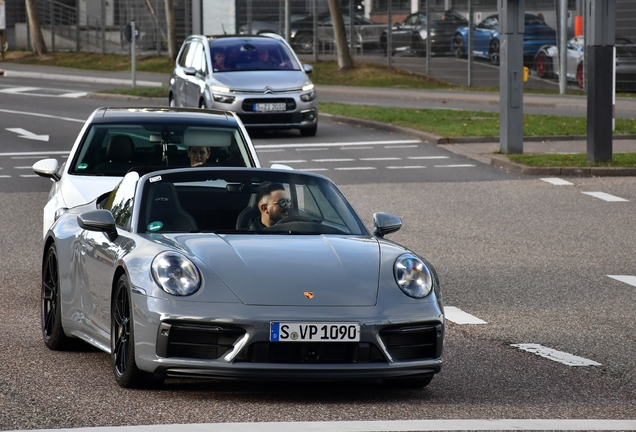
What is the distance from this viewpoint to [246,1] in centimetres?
5175

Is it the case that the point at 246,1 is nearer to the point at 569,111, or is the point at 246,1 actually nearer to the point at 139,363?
the point at 569,111

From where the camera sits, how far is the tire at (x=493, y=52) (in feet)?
139

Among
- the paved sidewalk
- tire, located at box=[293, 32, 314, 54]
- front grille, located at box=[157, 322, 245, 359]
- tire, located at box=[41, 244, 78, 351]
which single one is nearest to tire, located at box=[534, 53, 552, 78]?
the paved sidewalk

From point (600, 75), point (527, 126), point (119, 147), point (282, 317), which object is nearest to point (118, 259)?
point (282, 317)

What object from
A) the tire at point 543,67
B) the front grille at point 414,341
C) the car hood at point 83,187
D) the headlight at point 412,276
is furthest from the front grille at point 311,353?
the tire at point 543,67

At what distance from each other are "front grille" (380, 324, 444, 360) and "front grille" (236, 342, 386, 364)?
10cm

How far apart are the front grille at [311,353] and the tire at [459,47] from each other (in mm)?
36989

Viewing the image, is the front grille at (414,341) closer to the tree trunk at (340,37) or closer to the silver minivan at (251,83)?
the silver minivan at (251,83)

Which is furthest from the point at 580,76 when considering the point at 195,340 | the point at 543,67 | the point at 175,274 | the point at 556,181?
the point at 195,340

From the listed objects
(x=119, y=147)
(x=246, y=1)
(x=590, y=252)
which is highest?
(x=246, y=1)

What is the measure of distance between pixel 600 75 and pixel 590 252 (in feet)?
27.8

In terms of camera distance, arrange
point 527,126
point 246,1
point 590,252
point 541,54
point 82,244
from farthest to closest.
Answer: point 246,1 → point 541,54 → point 527,126 → point 590,252 → point 82,244

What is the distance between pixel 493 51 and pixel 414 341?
119 feet

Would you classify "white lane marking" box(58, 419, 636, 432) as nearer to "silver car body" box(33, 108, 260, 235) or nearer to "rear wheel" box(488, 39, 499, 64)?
"silver car body" box(33, 108, 260, 235)
